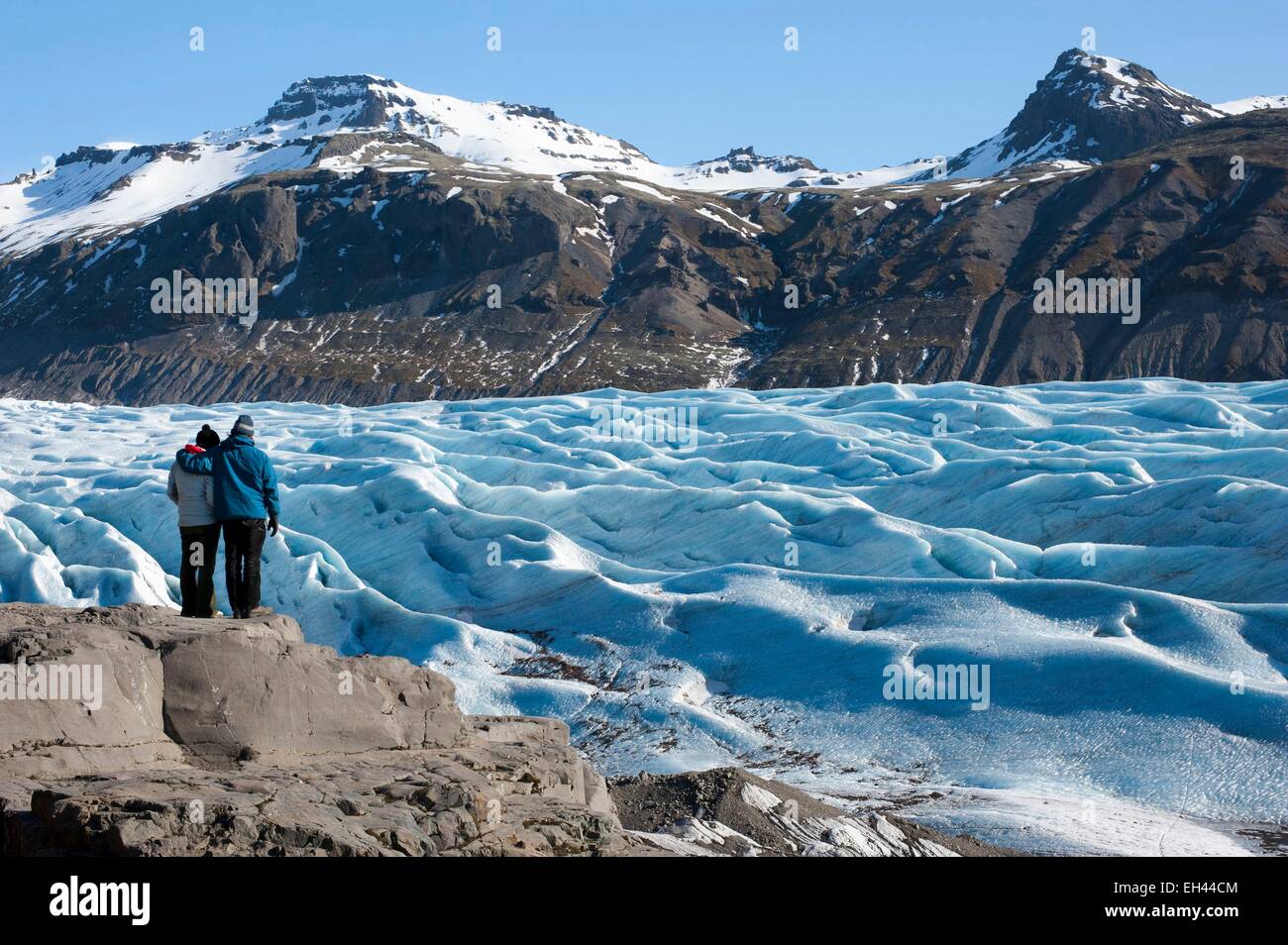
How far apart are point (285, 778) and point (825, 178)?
14930 centimetres

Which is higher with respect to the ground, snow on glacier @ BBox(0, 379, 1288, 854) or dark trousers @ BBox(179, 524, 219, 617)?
dark trousers @ BBox(179, 524, 219, 617)

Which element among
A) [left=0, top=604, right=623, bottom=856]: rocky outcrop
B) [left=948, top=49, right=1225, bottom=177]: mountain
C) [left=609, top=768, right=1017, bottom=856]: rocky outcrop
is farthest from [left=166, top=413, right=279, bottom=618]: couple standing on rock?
[left=948, top=49, right=1225, bottom=177]: mountain

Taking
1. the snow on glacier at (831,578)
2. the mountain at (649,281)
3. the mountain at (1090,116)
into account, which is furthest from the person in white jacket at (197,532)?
the mountain at (1090,116)

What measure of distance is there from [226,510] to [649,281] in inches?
3104

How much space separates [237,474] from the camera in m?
8.07

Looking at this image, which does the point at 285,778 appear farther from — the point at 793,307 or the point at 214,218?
the point at 214,218

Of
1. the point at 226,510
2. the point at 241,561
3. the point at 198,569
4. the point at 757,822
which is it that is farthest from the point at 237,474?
the point at 757,822

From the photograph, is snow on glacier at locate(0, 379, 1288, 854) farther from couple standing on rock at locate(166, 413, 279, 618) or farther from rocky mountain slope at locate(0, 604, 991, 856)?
couple standing on rock at locate(166, 413, 279, 618)

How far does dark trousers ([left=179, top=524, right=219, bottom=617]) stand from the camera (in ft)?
26.7

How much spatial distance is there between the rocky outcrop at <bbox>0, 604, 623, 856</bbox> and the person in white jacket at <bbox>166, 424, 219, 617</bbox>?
0.20m

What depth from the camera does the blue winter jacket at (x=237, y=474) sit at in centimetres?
799

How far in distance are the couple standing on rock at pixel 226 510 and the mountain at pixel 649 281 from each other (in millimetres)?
62190

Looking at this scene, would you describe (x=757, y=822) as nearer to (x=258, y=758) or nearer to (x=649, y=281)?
(x=258, y=758)

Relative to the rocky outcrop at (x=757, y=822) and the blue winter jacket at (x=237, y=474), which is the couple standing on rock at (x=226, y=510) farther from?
the rocky outcrop at (x=757, y=822)
